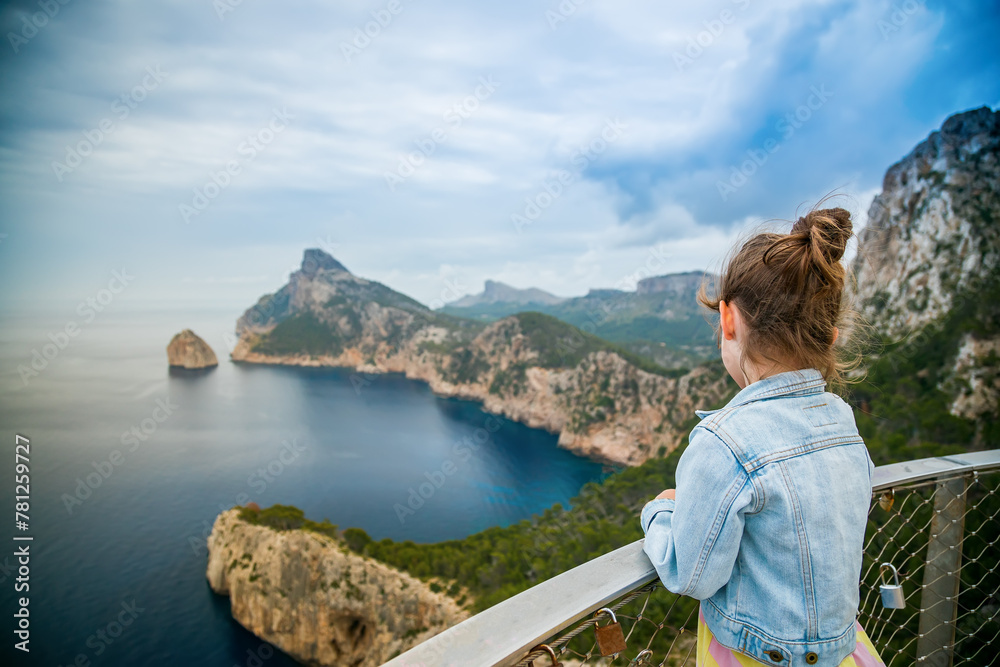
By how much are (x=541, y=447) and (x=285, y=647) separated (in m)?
28.8

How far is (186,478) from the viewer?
35.1m

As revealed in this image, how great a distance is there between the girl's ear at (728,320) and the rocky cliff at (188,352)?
88759 millimetres

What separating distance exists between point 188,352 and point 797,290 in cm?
9008

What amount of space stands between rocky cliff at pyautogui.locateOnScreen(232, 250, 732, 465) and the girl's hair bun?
111ft

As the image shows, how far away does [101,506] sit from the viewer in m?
30.4

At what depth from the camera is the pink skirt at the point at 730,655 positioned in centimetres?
106

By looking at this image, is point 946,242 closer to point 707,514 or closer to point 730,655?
point 730,655

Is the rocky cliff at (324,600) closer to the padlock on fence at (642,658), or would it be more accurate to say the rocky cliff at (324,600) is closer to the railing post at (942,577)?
the railing post at (942,577)

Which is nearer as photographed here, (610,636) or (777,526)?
(777,526)

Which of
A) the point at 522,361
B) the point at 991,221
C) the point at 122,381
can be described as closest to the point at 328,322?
the point at 122,381

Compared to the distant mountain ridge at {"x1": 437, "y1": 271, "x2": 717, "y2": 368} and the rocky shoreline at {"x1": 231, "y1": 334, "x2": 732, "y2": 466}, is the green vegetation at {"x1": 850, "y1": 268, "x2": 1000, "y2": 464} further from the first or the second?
the distant mountain ridge at {"x1": 437, "y1": 271, "x2": 717, "y2": 368}
